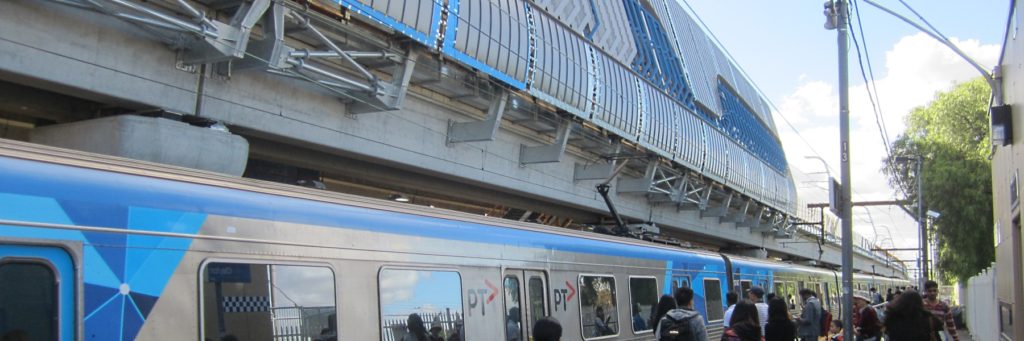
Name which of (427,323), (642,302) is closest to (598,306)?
(642,302)

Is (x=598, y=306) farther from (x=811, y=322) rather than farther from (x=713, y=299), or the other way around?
(x=713, y=299)

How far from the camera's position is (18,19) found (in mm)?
7488

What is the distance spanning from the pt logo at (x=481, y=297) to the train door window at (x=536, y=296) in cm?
74

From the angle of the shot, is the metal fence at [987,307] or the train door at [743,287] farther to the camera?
the train door at [743,287]

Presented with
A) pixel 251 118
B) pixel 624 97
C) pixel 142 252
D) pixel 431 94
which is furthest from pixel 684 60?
pixel 142 252

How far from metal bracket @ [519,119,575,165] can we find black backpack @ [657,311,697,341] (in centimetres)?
924

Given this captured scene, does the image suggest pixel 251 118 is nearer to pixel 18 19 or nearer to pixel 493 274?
pixel 18 19

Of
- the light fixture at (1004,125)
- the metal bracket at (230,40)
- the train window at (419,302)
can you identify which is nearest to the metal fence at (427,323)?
the train window at (419,302)

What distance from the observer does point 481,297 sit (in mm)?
7672

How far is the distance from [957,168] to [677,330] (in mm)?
31387

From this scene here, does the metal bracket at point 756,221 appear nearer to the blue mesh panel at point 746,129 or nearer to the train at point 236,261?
the blue mesh panel at point 746,129

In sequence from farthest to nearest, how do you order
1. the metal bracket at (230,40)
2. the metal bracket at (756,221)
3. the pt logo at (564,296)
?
the metal bracket at (756,221) < the pt logo at (564,296) < the metal bracket at (230,40)

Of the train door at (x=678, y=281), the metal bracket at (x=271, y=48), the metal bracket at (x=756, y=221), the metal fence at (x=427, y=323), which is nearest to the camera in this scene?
the metal fence at (x=427, y=323)

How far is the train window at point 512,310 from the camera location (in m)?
8.10
